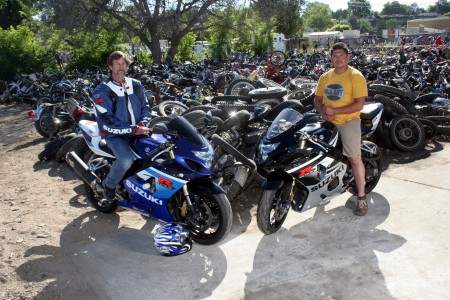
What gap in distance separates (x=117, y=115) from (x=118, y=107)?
88 millimetres

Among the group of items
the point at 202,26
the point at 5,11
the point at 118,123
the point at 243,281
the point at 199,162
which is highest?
the point at 5,11

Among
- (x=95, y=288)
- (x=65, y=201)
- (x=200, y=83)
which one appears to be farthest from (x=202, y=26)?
(x=95, y=288)

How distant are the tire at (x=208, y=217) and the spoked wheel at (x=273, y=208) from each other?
1.16 ft

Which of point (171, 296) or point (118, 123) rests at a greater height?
point (118, 123)

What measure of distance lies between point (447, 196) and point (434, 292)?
218cm

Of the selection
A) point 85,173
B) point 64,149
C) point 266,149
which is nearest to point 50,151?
point 64,149

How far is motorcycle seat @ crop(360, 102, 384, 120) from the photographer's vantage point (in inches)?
197

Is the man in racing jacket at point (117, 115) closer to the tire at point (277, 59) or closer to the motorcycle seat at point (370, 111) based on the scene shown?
the motorcycle seat at point (370, 111)

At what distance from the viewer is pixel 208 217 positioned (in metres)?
4.07

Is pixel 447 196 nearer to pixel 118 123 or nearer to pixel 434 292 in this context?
pixel 434 292

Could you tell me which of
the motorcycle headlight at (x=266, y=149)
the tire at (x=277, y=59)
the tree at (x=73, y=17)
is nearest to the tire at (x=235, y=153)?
the motorcycle headlight at (x=266, y=149)

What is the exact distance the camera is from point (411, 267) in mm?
3627

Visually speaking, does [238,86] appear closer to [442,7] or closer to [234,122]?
[234,122]

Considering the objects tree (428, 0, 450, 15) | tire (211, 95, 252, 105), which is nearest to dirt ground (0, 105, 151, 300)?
tire (211, 95, 252, 105)
